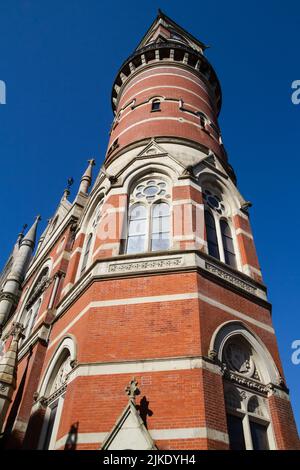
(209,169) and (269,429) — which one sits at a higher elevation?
(209,169)

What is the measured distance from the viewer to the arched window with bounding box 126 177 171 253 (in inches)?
446

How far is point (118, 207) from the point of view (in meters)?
12.4

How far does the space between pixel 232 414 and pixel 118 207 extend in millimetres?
6628

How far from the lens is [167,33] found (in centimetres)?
2684

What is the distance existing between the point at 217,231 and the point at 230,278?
204 cm

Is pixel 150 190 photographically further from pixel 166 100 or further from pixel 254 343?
pixel 166 100

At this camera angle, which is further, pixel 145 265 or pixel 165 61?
pixel 165 61

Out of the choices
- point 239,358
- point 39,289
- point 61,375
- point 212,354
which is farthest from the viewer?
point 39,289

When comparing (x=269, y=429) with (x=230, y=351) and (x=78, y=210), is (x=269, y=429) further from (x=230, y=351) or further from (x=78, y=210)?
(x=78, y=210)

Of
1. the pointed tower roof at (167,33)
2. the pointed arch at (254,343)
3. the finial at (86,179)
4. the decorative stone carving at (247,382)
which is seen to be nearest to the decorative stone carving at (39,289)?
the finial at (86,179)

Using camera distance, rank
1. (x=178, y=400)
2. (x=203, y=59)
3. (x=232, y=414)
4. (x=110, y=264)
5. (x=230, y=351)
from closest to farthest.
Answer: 1. (x=178, y=400)
2. (x=232, y=414)
3. (x=230, y=351)
4. (x=110, y=264)
5. (x=203, y=59)

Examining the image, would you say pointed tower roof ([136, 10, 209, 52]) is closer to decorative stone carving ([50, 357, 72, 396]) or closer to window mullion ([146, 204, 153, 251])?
window mullion ([146, 204, 153, 251])

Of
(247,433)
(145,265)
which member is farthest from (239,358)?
(145,265)
